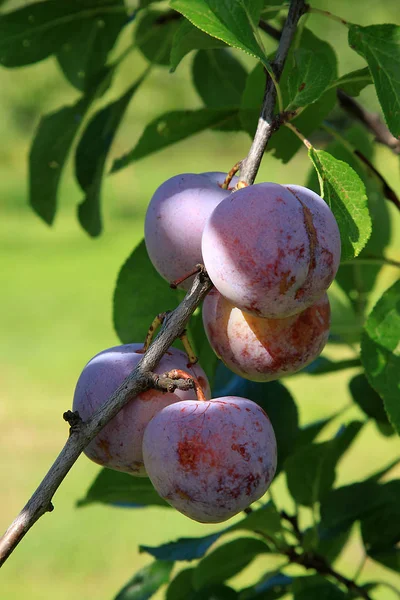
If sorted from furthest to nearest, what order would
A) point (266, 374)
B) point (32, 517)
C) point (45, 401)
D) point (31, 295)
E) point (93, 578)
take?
1. point (31, 295)
2. point (45, 401)
3. point (93, 578)
4. point (266, 374)
5. point (32, 517)

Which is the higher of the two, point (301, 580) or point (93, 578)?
point (301, 580)

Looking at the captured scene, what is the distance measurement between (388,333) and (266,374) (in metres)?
0.21

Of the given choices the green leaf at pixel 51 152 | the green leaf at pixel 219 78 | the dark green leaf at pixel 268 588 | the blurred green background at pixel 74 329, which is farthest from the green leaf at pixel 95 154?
the dark green leaf at pixel 268 588

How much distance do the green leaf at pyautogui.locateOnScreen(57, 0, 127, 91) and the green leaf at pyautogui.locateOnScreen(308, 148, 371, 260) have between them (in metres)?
0.53

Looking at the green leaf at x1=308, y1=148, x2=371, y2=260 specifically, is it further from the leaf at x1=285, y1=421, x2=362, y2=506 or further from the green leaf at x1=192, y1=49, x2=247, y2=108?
the green leaf at x1=192, y1=49, x2=247, y2=108

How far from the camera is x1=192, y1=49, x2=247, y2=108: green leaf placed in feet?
3.52

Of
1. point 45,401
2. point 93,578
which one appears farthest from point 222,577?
point 45,401

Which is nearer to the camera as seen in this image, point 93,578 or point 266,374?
point 266,374

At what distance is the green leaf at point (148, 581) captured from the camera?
94 cm

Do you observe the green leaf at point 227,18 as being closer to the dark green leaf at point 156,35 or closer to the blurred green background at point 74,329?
the dark green leaf at point 156,35

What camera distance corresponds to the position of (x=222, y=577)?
34.8 inches

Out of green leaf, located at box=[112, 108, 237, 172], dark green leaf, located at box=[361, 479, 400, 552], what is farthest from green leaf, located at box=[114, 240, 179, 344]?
dark green leaf, located at box=[361, 479, 400, 552]

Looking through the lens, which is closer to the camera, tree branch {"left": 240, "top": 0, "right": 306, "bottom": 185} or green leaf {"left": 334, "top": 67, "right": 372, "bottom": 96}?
tree branch {"left": 240, "top": 0, "right": 306, "bottom": 185}

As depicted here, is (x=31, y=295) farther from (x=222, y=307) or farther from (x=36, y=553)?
(x=222, y=307)
